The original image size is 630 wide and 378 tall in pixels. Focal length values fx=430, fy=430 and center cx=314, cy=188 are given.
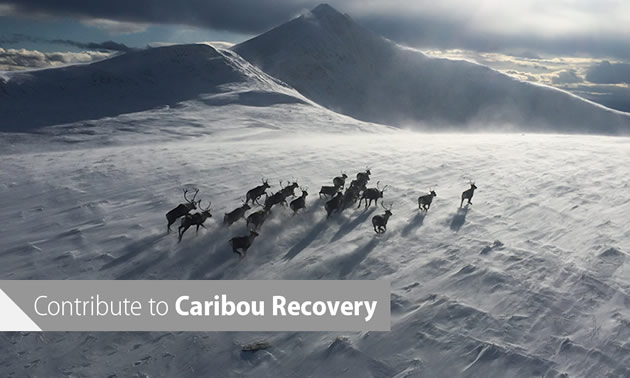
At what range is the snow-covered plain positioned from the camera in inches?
309

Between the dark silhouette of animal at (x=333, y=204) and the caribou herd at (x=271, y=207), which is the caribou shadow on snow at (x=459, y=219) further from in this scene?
the dark silhouette of animal at (x=333, y=204)

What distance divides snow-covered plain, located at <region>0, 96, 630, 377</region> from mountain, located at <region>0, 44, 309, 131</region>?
3074 centimetres

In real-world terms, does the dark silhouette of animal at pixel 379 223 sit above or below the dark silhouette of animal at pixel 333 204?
below

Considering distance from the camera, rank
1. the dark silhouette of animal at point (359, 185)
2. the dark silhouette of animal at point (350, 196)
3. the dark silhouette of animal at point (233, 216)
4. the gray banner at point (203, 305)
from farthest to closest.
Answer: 1. the dark silhouette of animal at point (359, 185)
2. the dark silhouette of animal at point (350, 196)
3. the dark silhouette of animal at point (233, 216)
4. the gray banner at point (203, 305)

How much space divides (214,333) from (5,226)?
9556 mm

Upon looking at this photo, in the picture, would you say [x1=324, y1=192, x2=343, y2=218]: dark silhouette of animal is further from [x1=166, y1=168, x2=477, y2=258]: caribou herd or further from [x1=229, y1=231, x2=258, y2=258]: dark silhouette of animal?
[x1=229, y1=231, x2=258, y2=258]: dark silhouette of animal

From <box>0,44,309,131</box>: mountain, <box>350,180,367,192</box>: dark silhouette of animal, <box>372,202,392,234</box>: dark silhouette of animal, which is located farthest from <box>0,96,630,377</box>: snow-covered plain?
<box>0,44,309,131</box>: mountain

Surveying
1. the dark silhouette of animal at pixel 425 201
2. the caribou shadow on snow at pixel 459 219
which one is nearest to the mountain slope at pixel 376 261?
the caribou shadow on snow at pixel 459 219

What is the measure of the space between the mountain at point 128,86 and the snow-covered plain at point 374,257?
101 ft

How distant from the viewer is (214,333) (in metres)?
8.54

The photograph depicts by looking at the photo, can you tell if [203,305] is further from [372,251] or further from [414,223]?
[414,223]

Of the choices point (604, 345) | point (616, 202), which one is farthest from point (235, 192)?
point (616, 202)

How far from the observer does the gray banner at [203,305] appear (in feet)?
28.6

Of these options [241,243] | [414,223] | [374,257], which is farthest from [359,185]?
[241,243]
